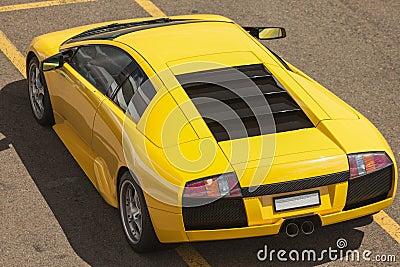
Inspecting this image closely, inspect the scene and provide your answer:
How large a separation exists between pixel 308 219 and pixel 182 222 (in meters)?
0.93

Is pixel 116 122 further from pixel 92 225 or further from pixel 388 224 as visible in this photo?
pixel 388 224

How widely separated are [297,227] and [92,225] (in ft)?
6.21

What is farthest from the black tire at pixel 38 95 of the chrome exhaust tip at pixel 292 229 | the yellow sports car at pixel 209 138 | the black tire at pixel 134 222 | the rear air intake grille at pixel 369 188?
Answer: the rear air intake grille at pixel 369 188

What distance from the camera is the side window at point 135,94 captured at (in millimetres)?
7934

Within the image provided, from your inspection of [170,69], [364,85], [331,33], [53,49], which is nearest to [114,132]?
[170,69]

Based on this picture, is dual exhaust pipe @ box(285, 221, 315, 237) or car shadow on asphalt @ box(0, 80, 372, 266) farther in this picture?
car shadow on asphalt @ box(0, 80, 372, 266)

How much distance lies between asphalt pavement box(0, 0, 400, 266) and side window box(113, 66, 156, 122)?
3.22 ft

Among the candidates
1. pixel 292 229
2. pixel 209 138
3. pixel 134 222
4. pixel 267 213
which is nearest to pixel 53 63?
pixel 134 222

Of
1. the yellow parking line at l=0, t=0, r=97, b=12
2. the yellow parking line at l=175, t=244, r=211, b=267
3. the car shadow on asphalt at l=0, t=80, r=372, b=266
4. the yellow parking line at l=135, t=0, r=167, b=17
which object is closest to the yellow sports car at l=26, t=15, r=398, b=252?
the car shadow on asphalt at l=0, t=80, r=372, b=266

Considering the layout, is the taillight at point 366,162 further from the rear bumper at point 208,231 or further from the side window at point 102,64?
the side window at point 102,64

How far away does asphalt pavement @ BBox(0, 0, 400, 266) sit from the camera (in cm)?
792

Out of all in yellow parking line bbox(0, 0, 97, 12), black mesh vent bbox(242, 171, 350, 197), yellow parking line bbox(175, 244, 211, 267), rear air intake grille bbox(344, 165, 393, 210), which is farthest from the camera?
yellow parking line bbox(0, 0, 97, 12)

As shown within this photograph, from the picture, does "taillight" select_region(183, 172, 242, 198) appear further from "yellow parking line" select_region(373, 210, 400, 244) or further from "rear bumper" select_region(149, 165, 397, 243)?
"yellow parking line" select_region(373, 210, 400, 244)

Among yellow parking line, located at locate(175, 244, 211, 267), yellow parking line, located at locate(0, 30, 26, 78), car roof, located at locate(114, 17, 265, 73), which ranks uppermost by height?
car roof, located at locate(114, 17, 265, 73)
